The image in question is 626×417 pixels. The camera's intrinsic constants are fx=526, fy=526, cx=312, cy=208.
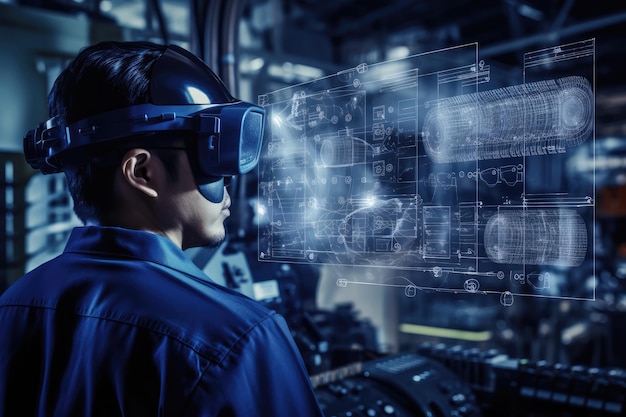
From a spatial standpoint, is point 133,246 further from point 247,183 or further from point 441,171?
point 247,183

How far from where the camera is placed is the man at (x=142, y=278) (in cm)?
78

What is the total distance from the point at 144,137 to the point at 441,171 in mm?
692

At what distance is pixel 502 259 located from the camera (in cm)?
120

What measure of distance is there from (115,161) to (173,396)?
48 centimetres

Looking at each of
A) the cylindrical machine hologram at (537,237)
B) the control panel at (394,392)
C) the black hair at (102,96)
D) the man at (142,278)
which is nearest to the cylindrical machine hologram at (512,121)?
the cylindrical machine hologram at (537,237)

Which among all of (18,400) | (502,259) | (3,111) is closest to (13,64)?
(3,111)

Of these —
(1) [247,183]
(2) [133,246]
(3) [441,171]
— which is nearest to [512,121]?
(3) [441,171]

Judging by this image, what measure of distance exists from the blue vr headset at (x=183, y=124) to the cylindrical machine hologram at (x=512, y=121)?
47 cm

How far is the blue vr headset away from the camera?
39.1 inches

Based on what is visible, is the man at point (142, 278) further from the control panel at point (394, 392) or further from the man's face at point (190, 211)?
the control panel at point (394, 392)

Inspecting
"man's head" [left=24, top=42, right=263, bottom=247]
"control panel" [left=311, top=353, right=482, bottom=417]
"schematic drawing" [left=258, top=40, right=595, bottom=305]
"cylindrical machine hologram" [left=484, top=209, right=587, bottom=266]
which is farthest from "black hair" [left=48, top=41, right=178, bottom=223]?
"control panel" [left=311, top=353, right=482, bottom=417]

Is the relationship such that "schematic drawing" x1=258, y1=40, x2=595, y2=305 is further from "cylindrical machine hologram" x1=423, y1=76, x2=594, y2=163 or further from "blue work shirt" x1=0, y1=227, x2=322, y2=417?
"blue work shirt" x1=0, y1=227, x2=322, y2=417

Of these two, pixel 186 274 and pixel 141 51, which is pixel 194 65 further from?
pixel 186 274

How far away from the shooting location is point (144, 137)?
996 millimetres
